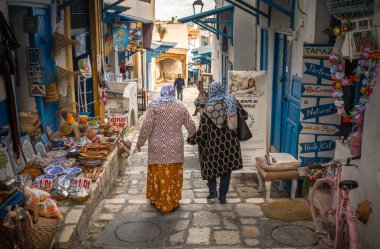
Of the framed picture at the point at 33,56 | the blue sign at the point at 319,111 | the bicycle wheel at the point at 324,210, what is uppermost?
the framed picture at the point at 33,56

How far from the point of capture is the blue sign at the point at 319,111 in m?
6.54

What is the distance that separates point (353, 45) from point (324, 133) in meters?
2.45

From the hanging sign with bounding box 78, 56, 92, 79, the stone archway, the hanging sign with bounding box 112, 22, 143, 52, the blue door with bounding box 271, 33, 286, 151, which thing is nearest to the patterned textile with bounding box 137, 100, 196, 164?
the blue door with bounding box 271, 33, 286, 151

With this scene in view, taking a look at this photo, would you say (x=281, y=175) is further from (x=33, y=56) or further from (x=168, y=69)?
(x=168, y=69)

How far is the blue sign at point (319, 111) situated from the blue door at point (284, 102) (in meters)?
0.16

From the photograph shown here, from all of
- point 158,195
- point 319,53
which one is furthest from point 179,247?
point 319,53

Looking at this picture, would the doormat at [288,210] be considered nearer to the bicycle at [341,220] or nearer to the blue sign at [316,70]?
the bicycle at [341,220]

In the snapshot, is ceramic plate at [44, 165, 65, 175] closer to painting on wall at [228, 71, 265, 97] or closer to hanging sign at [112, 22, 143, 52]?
painting on wall at [228, 71, 265, 97]

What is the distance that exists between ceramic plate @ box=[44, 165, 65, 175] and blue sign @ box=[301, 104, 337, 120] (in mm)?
3942

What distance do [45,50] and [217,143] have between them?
149 inches

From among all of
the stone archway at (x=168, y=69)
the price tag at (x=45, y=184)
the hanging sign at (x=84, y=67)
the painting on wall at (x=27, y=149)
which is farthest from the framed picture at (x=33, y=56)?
the stone archway at (x=168, y=69)

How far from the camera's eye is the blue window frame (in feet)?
31.8

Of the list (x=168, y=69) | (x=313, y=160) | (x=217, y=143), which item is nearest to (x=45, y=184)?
(x=217, y=143)

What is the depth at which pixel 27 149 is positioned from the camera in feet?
22.0
